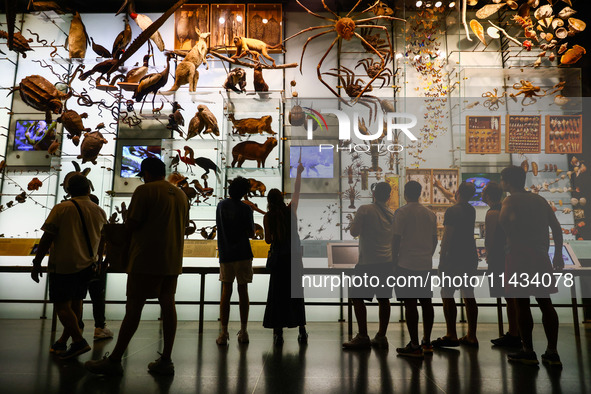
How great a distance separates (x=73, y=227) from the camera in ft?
10.7

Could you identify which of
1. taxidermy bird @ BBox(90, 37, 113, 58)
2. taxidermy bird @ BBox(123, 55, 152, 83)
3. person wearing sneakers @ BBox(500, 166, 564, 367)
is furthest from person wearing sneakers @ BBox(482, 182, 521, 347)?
taxidermy bird @ BBox(90, 37, 113, 58)

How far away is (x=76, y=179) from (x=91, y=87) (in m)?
3.30

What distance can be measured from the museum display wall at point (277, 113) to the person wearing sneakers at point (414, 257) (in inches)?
52.6

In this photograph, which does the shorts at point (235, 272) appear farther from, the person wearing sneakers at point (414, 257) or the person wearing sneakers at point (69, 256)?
the person wearing sneakers at point (414, 257)

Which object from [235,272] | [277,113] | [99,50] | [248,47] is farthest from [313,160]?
[99,50]

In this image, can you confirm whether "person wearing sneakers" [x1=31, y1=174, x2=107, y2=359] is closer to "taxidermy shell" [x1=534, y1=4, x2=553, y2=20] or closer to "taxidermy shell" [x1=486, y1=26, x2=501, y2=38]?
"taxidermy shell" [x1=486, y1=26, x2=501, y2=38]

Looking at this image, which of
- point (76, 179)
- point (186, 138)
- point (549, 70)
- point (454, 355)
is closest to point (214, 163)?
point (186, 138)

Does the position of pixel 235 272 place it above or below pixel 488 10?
below

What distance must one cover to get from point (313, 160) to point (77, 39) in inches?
146

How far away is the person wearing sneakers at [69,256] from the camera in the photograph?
3.21m

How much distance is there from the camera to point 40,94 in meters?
5.32

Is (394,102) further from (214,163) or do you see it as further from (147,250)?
(147,250)

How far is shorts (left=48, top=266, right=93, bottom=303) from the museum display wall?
2.15 m

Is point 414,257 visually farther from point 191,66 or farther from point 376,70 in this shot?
point 191,66
